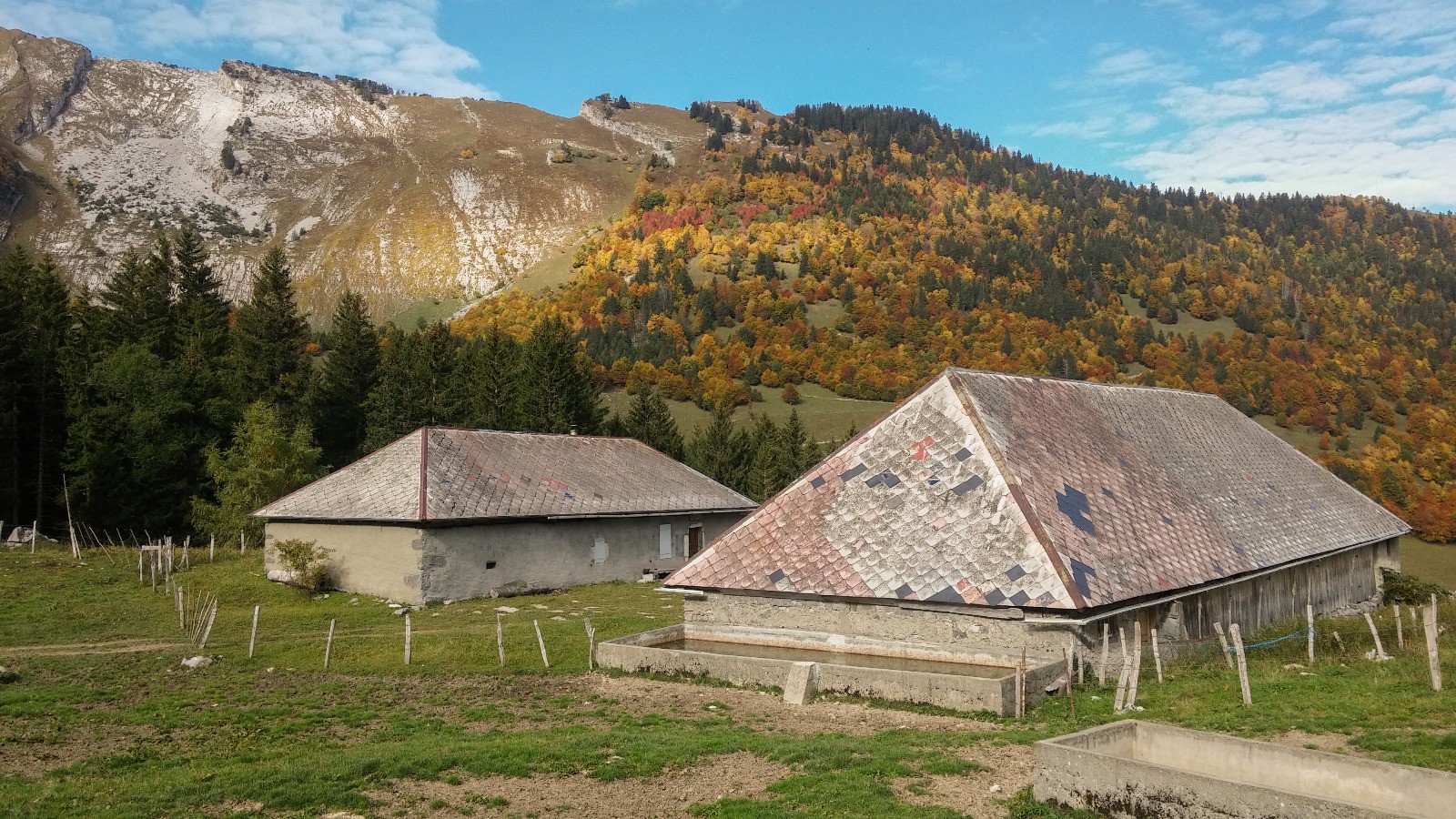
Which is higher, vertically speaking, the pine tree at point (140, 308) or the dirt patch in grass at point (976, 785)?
the pine tree at point (140, 308)

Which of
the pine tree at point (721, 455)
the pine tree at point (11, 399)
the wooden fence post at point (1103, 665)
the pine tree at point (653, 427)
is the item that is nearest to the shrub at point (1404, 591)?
the wooden fence post at point (1103, 665)

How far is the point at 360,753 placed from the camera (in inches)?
452

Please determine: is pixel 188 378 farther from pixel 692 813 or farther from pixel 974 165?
pixel 974 165

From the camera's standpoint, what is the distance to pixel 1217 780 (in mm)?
8016

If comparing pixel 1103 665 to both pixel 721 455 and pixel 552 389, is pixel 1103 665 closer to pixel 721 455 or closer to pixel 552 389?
pixel 552 389

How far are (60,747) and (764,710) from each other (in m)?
9.38

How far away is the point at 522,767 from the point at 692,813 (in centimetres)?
250

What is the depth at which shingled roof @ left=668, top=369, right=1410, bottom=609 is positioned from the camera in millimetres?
16516

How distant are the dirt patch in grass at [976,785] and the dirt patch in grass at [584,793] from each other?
1558 millimetres

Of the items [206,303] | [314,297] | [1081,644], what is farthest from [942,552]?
[314,297]

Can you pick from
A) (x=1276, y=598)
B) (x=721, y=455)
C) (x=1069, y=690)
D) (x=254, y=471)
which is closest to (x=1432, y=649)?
(x=1069, y=690)

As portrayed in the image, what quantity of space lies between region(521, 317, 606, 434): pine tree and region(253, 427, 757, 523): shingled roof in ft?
53.0

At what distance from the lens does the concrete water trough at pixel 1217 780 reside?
7844mm

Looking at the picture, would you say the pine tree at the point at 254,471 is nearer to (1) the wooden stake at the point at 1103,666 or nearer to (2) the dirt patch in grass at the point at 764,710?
(2) the dirt patch in grass at the point at 764,710
